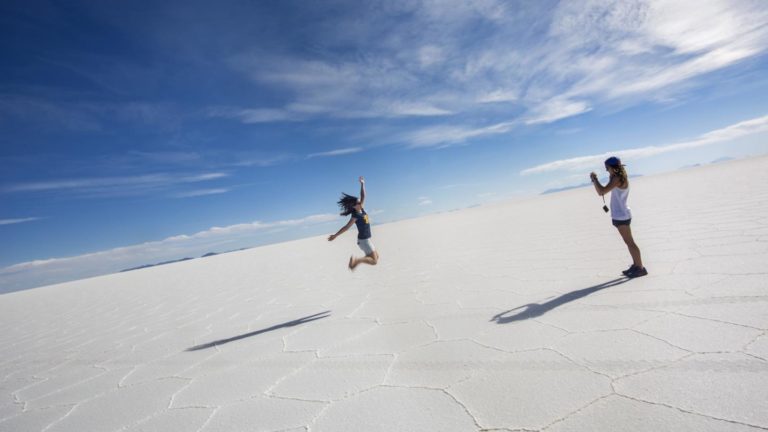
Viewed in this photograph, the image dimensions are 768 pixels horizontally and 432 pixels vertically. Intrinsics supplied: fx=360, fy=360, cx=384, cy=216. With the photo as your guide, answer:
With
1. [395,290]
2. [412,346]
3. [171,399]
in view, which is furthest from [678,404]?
[395,290]

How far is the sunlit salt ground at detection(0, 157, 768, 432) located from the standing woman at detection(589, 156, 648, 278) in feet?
0.73

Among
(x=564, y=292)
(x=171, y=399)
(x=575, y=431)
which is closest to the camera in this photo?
(x=575, y=431)

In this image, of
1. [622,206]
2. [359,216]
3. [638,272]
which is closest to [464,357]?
[638,272]

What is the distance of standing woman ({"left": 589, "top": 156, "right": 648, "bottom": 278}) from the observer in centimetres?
347

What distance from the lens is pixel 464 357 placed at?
234 cm

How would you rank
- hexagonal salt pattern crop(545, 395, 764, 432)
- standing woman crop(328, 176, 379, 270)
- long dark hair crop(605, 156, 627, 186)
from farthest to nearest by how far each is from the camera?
standing woman crop(328, 176, 379, 270)
long dark hair crop(605, 156, 627, 186)
hexagonal salt pattern crop(545, 395, 764, 432)

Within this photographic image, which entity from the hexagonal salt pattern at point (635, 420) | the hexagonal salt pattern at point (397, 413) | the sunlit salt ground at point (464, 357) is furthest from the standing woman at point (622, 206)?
the hexagonal salt pattern at point (397, 413)

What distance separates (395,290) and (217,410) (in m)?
2.95

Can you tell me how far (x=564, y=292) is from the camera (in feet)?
11.2

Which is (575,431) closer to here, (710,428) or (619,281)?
(710,428)

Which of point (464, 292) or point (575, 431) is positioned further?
point (464, 292)

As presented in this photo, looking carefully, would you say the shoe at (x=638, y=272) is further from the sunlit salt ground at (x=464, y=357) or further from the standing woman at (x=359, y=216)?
the standing woman at (x=359, y=216)

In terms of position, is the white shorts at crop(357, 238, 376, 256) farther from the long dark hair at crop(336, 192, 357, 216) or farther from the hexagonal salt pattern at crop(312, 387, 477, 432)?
the hexagonal salt pattern at crop(312, 387, 477, 432)

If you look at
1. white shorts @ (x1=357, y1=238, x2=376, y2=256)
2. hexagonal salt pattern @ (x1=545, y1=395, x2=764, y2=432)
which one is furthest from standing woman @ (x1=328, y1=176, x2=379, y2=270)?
hexagonal salt pattern @ (x1=545, y1=395, x2=764, y2=432)
